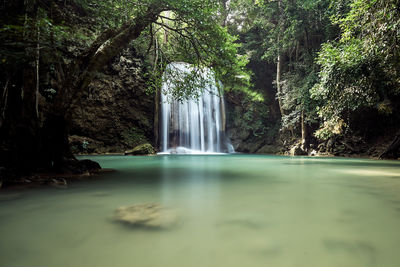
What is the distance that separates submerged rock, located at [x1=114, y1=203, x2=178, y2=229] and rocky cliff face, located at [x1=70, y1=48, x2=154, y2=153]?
11631mm

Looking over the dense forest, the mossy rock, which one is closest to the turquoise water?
the dense forest

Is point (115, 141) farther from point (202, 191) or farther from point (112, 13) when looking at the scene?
point (202, 191)

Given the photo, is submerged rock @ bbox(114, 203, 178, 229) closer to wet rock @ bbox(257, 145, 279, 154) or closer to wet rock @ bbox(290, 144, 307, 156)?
wet rock @ bbox(290, 144, 307, 156)

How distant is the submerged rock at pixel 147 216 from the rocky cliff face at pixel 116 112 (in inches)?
458

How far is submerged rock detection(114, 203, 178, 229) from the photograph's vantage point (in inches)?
55.5

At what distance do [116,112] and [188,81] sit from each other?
31.7 ft

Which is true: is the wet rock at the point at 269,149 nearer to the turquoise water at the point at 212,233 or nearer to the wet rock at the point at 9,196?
the turquoise water at the point at 212,233

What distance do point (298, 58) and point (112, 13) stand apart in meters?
12.6

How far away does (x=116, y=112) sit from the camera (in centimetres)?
1370

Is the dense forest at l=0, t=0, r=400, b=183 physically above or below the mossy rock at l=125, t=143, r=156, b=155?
above

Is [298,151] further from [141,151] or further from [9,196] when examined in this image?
[9,196]

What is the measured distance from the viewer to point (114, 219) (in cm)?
150

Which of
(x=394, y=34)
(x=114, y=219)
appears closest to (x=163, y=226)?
(x=114, y=219)

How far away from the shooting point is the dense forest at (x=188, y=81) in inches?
129
